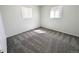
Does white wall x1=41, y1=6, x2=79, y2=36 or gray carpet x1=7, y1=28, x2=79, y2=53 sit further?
white wall x1=41, y1=6, x2=79, y2=36

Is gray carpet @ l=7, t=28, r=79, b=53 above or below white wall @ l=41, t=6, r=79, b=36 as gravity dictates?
below

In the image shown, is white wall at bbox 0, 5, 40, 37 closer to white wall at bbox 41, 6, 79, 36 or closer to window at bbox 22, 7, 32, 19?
window at bbox 22, 7, 32, 19

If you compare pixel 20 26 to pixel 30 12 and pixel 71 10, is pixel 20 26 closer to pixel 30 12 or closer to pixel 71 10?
pixel 30 12

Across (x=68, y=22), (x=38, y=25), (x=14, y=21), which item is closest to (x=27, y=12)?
(x=14, y=21)

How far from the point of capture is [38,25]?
5527 mm

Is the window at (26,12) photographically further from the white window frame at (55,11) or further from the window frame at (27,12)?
the white window frame at (55,11)

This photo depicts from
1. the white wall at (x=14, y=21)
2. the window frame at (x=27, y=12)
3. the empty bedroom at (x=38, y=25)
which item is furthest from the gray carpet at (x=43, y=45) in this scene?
the window frame at (x=27, y=12)

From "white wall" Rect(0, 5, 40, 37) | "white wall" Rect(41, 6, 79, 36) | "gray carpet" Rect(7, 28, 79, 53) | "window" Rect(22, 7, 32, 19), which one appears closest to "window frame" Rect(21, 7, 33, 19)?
"window" Rect(22, 7, 32, 19)

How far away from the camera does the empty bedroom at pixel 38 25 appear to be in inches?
113

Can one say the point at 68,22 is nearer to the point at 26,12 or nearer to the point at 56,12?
the point at 56,12

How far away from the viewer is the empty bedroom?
288 centimetres

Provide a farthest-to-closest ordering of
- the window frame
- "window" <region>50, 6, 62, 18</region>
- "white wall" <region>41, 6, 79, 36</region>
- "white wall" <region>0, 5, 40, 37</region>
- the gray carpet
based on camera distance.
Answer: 1. "window" <region>50, 6, 62, 18</region>
2. the window frame
3. "white wall" <region>41, 6, 79, 36</region>
4. "white wall" <region>0, 5, 40, 37</region>
5. the gray carpet
